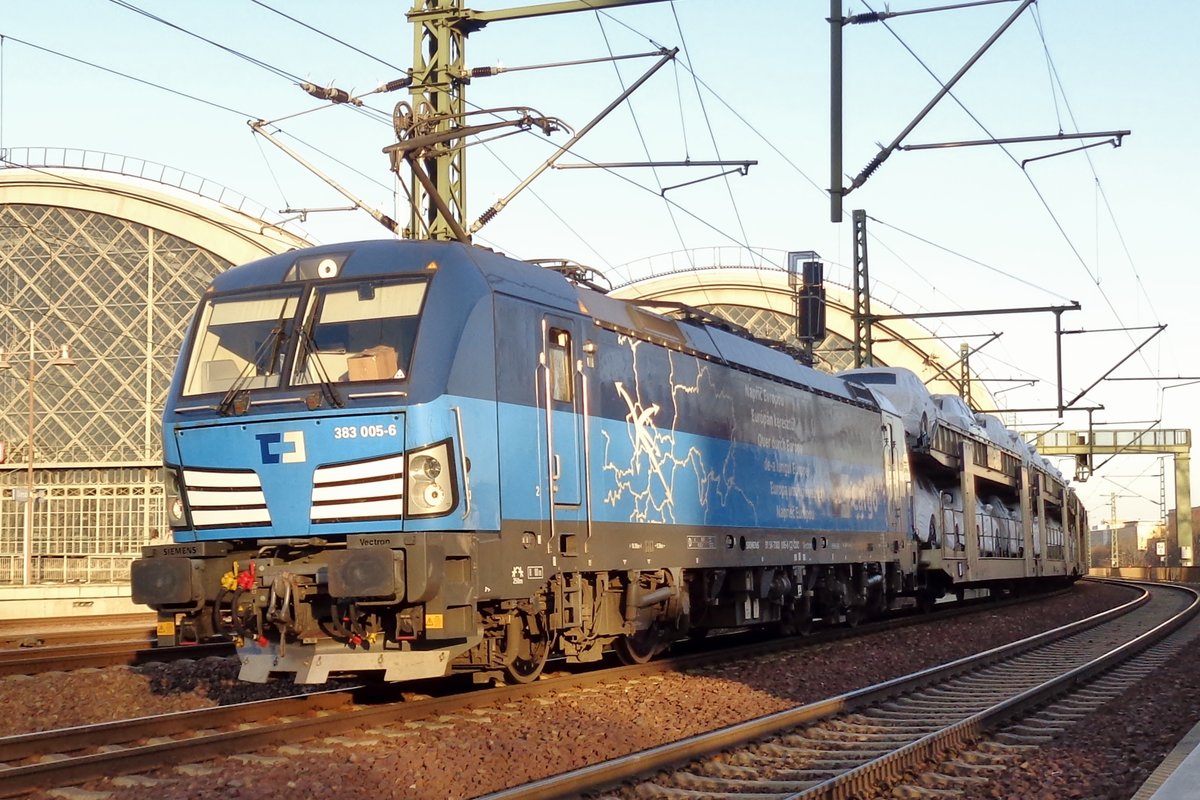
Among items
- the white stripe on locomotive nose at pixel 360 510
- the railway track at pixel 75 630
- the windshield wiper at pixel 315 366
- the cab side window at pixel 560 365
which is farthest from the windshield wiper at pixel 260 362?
the railway track at pixel 75 630

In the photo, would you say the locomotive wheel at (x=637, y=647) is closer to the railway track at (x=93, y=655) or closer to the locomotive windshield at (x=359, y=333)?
the railway track at (x=93, y=655)

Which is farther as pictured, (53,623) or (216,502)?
(53,623)

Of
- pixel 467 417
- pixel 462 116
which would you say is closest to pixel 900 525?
pixel 462 116

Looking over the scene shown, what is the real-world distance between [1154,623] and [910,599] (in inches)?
304

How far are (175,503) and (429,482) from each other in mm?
2523

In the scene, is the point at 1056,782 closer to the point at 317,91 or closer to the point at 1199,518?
the point at 317,91

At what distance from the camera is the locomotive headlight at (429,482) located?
34.6 ft

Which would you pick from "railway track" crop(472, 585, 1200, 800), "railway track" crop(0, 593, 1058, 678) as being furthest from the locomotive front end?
"railway track" crop(0, 593, 1058, 678)

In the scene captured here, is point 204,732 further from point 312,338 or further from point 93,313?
point 93,313

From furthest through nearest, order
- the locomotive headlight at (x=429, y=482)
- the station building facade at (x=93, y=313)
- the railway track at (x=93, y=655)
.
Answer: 1. the station building facade at (x=93, y=313)
2. the railway track at (x=93, y=655)
3. the locomotive headlight at (x=429, y=482)

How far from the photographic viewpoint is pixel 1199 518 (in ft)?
419

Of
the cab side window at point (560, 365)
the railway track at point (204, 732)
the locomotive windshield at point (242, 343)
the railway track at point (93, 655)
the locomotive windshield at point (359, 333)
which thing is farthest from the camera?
the railway track at point (93, 655)

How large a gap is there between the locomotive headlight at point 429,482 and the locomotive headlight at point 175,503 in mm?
2232

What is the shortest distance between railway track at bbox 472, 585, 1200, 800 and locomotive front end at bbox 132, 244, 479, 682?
2.48 metres
